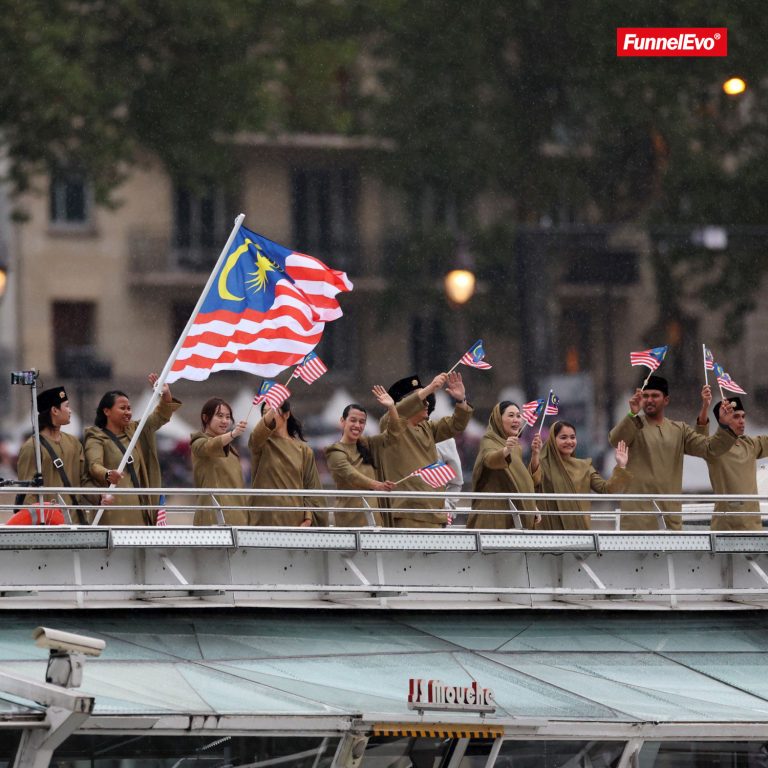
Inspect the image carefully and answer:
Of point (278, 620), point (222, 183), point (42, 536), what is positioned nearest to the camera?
point (42, 536)

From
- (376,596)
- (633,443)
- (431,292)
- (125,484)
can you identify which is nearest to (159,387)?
(125,484)

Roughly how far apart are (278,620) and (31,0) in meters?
22.0

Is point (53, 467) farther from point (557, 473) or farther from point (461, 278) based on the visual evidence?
point (461, 278)

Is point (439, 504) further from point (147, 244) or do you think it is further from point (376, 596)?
point (147, 244)

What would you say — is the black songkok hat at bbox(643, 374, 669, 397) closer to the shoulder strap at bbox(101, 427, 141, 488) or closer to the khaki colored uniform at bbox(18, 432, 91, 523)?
the shoulder strap at bbox(101, 427, 141, 488)

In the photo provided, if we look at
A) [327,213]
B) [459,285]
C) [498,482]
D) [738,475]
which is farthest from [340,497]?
[327,213]

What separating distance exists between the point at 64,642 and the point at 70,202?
87.2ft

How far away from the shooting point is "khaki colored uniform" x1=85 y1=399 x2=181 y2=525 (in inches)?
592

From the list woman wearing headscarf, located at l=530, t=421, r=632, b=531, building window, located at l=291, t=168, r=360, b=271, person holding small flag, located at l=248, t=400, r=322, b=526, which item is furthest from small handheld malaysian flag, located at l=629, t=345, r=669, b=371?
building window, located at l=291, t=168, r=360, b=271

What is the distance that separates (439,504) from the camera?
16469mm

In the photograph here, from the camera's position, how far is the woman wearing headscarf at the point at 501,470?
51.8 ft

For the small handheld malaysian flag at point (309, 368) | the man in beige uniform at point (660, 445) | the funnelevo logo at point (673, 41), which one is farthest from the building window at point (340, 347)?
the small handheld malaysian flag at point (309, 368)

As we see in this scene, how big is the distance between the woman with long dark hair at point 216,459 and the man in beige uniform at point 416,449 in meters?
1.31

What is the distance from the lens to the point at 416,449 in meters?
16.2
